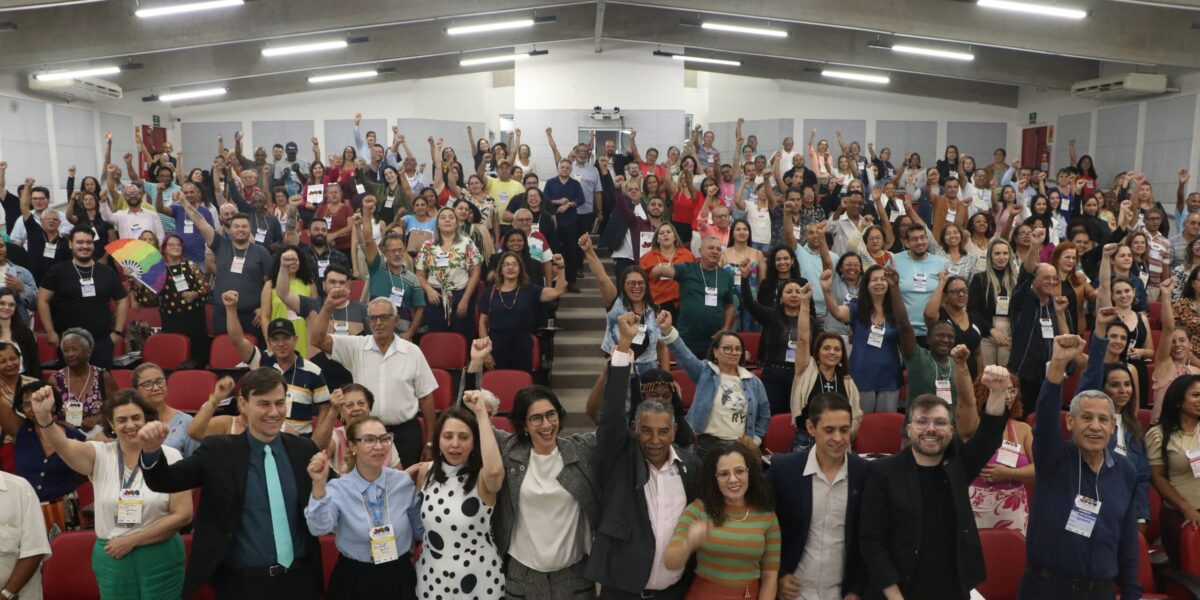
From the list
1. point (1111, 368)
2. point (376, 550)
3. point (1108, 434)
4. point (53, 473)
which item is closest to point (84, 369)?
point (53, 473)

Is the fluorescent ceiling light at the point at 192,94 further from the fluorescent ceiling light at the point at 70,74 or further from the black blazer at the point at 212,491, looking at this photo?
the black blazer at the point at 212,491

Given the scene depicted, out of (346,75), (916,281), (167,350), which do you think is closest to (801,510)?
(916,281)

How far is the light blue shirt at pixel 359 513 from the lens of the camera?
114 inches

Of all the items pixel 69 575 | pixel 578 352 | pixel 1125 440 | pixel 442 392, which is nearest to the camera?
pixel 69 575

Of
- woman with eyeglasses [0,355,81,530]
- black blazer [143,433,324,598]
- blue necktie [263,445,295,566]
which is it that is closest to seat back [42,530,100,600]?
woman with eyeglasses [0,355,81,530]

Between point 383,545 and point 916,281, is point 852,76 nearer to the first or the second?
point 916,281

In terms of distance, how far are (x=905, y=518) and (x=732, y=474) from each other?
574mm

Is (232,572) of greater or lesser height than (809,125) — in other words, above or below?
below

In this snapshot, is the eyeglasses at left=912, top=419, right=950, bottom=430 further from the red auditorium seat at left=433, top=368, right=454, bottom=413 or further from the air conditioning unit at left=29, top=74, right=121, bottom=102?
the air conditioning unit at left=29, top=74, right=121, bottom=102

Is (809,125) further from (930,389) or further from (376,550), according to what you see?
(376,550)

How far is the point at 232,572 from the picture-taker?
291 cm

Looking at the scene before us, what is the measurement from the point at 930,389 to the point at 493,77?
13855 millimetres

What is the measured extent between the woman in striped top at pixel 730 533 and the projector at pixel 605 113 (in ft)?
35.4

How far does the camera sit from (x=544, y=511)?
9.91ft
